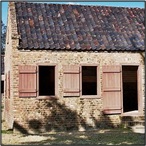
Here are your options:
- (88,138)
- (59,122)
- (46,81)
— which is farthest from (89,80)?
(88,138)

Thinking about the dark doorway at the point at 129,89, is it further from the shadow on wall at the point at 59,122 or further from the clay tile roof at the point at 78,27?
the shadow on wall at the point at 59,122

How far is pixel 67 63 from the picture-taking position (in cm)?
1603

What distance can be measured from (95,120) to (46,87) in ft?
15.7

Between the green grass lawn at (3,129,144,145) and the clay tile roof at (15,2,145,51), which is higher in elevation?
the clay tile roof at (15,2,145,51)

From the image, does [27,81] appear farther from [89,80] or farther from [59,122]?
[89,80]

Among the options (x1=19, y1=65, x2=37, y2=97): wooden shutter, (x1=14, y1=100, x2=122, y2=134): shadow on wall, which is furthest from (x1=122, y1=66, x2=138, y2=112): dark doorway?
(x1=19, y1=65, x2=37, y2=97): wooden shutter

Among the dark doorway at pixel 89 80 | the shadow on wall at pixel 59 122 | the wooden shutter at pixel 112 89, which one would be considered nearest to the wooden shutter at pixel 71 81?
the shadow on wall at pixel 59 122

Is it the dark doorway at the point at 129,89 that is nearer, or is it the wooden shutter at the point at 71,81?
the wooden shutter at the point at 71,81


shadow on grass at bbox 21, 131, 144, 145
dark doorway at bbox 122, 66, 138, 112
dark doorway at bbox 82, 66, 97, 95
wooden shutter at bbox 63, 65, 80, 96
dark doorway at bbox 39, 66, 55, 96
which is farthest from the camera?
dark doorway at bbox 122, 66, 138, 112

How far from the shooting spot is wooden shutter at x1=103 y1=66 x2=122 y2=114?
16250 millimetres

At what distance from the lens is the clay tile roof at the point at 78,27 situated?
16.2 metres

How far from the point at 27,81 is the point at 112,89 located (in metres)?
3.89

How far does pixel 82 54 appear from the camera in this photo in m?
16.1

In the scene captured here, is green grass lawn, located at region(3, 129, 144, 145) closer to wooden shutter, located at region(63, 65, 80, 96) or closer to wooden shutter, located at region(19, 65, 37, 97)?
wooden shutter, located at region(63, 65, 80, 96)
